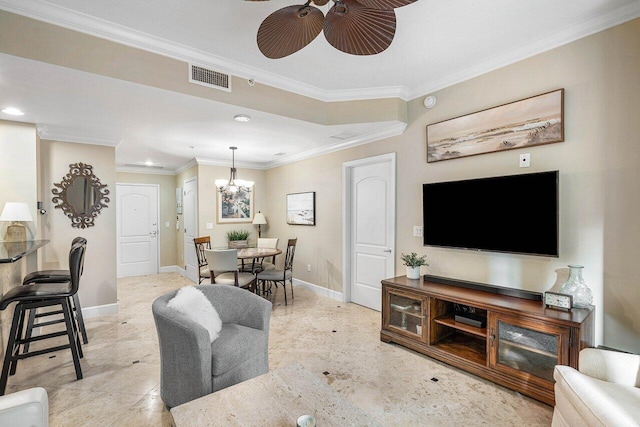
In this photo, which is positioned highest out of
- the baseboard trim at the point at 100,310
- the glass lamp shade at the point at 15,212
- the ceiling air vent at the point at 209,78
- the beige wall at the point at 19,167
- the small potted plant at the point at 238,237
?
the ceiling air vent at the point at 209,78

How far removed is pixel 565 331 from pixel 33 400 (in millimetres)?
2888

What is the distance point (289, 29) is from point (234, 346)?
199cm

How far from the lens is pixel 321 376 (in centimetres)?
250

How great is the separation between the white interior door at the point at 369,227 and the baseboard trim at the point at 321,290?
0.15m

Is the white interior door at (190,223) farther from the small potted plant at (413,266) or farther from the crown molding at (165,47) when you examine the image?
the small potted plant at (413,266)

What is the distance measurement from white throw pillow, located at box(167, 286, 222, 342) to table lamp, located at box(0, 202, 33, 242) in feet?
7.24

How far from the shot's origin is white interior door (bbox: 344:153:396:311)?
12.9ft

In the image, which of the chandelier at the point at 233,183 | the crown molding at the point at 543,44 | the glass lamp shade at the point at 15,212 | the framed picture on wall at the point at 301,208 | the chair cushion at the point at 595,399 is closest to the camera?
the chair cushion at the point at 595,399

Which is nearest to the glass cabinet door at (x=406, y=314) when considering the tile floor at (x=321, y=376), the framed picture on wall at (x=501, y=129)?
the tile floor at (x=321, y=376)

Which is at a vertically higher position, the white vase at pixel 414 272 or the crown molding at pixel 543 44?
the crown molding at pixel 543 44

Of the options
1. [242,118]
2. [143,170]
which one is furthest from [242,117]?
[143,170]

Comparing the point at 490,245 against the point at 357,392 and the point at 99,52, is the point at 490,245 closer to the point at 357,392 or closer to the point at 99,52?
the point at 357,392

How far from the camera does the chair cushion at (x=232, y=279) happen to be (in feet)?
12.9

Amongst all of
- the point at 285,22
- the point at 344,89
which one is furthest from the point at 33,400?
the point at 344,89
